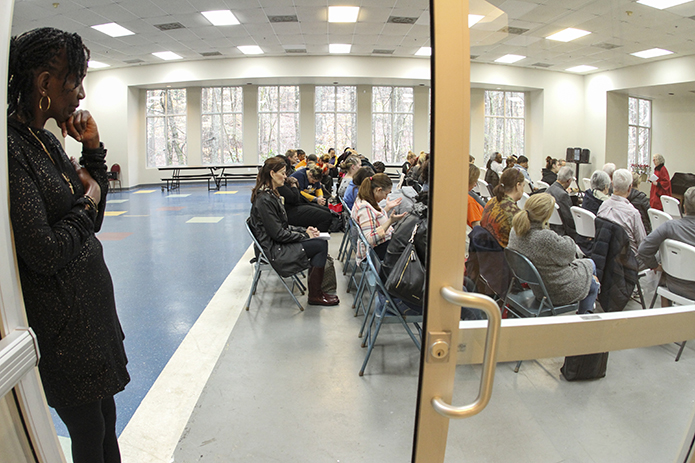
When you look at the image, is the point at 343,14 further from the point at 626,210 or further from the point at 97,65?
the point at 626,210

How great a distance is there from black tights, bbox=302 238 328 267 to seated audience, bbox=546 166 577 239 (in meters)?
2.55

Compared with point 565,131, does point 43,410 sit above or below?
below

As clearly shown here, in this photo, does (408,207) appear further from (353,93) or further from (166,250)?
(353,93)

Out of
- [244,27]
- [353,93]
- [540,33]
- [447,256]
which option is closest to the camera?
[447,256]

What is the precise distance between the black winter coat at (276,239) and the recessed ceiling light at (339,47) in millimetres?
10396

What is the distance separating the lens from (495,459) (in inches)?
40.2

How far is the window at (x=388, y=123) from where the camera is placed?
16.0m

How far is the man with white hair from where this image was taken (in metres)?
1.06

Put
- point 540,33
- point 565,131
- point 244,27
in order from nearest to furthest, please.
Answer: point 540,33
point 565,131
point 244,27

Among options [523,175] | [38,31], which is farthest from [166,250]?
[523,175]

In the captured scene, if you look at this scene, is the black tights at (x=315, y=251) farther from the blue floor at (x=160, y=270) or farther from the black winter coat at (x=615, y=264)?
the black winter coat at (x=615, y=264)

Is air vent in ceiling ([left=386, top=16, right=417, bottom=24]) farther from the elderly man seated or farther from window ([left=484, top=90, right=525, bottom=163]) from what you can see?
the elderly man seated

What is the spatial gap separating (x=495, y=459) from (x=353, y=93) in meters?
16.0

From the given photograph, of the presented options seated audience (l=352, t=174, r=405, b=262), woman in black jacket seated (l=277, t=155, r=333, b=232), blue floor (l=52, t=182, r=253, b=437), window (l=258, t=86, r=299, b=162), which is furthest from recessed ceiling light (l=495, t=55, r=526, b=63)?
window (l=258, t=86, r=299, b=162)
